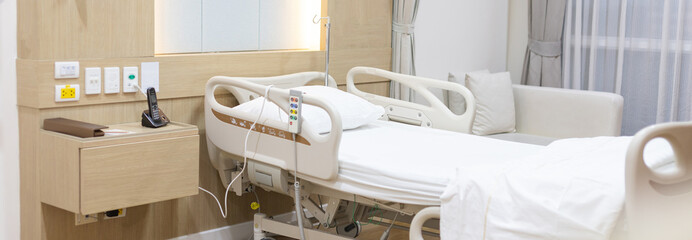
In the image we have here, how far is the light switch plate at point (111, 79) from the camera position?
3318 millimetres

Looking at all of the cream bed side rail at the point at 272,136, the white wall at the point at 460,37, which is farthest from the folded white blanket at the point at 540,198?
the white wall at the point at 460,37

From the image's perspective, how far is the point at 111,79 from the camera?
11.0 feet

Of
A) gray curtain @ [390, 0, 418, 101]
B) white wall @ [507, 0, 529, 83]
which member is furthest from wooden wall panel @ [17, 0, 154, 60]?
white wall @ [507, 0, 529, 83]

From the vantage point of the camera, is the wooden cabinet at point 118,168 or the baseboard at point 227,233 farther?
the baseboard at point 227,233

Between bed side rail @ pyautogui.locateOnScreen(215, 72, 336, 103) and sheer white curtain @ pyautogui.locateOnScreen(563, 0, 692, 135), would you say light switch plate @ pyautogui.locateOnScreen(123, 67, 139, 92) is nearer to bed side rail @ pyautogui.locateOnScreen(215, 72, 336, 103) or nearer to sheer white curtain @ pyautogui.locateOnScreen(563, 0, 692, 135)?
bed side rail @ pyautogui.locateOnScreen(215, 72, 336, 103)

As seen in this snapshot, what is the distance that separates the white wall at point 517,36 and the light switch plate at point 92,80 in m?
3.07

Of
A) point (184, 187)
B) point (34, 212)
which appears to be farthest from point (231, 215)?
point (34, 212)

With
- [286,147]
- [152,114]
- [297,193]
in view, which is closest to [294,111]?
[286,147]

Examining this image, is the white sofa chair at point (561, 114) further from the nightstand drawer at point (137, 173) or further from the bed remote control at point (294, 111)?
the nightstand drawer at point (137, 173)

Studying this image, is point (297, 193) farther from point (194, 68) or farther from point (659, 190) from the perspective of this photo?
point (659, 190)

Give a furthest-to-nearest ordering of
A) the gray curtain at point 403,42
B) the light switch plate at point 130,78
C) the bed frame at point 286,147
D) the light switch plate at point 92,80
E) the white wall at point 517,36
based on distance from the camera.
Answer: the white wall at point 517,36, the gray curtain at point 403,42, the light switch plate at point 130,78, the light switch plate at point 92,80, the bed frame at point 286,147

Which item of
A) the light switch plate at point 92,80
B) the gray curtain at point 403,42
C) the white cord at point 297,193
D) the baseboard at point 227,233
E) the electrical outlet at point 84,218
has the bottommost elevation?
the baseboard at point 227,233

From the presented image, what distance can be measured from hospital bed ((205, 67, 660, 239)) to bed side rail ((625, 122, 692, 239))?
2.38 feet

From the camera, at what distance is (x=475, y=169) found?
269cm
